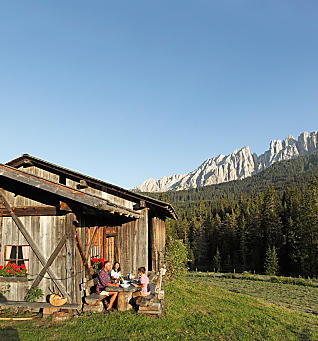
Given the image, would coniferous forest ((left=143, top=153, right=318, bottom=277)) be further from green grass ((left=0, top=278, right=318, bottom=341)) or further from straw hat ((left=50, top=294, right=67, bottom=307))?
straw hat ((left=50, top=294, right=67, bottom=307))

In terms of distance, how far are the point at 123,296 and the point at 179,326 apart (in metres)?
2.13

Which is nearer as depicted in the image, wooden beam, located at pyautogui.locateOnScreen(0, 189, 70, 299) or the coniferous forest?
wooden beam, located at pyautogui.locateOnScreen(0, 189, 70, 299)

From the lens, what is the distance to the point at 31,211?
1039 centimetres

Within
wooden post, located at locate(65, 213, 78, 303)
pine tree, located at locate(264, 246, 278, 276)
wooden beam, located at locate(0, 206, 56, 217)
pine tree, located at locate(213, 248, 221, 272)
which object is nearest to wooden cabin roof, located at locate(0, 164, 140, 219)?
wooden post, located at locate(65, 213, 78, 303)

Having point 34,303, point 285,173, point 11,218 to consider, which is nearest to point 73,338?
point 34,303

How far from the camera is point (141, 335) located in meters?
8.07

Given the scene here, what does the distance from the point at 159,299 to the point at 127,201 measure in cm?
501

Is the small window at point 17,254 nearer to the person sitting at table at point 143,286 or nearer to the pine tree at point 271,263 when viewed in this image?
the person sitting at table at point 143,286

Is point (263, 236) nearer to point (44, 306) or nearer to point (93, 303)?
point (93, 303)

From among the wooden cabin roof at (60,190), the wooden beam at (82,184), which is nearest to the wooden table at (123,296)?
the wooden cabin roof at (60,190)

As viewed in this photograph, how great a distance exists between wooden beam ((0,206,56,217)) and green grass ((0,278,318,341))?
343cm

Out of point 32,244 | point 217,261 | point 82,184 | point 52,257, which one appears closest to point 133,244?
point 82,184

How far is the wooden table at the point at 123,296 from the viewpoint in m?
9.88

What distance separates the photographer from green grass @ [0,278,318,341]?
8.05m
